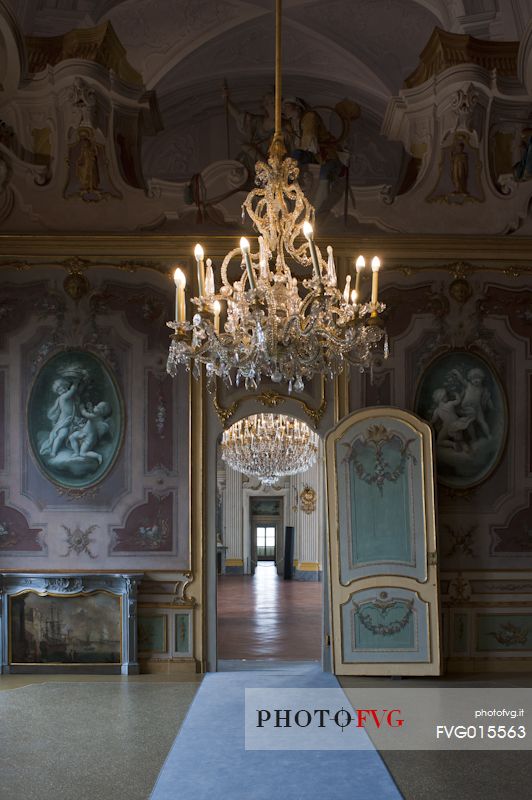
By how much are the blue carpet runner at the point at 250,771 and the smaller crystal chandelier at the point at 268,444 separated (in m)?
8.03

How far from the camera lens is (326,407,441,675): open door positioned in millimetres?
8320

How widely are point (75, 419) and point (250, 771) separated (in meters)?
4.44

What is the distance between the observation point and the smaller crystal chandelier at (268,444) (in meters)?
14.6

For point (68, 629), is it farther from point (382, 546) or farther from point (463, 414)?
point (463, 414)

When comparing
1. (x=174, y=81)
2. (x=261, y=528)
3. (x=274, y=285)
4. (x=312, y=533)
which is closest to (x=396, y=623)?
(x=274, y=285)

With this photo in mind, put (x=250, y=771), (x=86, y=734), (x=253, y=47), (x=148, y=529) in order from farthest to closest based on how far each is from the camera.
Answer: (x=253, y=47)
(x=148, y=529)
(x=86, y=734)
(x=250, y=771)

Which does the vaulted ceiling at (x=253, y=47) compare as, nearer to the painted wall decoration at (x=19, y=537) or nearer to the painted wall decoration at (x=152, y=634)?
the painted wall decoration at (x=19, y=537)

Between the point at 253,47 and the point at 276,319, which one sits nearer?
the point at 276,319

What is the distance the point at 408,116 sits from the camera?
30.6ft

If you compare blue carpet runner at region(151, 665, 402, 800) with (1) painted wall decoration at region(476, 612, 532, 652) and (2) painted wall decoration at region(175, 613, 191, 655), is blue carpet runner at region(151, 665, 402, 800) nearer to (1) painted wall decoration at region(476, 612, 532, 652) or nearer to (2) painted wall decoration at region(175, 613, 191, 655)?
(2) painted wall decoration at region(175, 613, 191, 655)

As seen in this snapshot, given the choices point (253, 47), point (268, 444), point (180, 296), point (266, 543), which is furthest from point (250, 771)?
point (266, 543)

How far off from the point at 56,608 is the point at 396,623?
335 cm

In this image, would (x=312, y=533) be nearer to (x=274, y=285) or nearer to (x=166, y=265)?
(x=166, y=265)

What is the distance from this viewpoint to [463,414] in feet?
29.3
